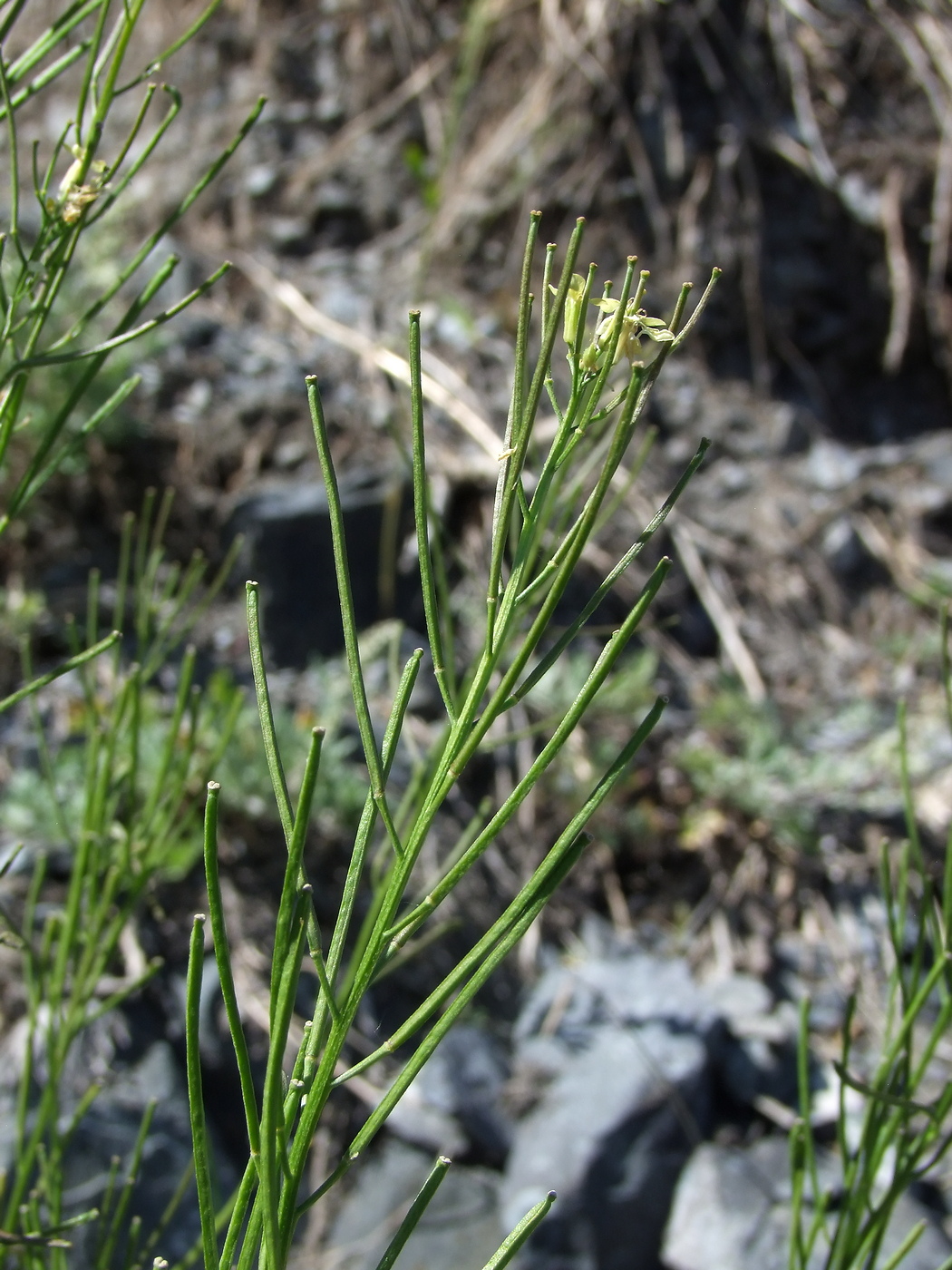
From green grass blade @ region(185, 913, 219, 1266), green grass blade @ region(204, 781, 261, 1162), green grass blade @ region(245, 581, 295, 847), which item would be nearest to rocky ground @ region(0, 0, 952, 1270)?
green grass blade @ region(185, 913, 219, 1266)

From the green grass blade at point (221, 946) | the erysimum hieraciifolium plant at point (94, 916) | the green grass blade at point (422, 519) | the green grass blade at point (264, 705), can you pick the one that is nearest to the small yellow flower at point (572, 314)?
the green grass blade at point (422, 519)

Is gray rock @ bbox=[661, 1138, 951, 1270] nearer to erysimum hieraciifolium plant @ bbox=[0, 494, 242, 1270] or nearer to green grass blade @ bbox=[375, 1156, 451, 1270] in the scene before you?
erysimum hieraciifolium plant @ bbox=[0, 494, 242, 1270]

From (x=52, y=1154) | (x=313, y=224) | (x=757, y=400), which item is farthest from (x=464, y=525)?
(x=52, y=1154)

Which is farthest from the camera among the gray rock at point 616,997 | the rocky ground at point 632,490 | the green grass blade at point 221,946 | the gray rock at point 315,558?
the gray rock at point 315,558

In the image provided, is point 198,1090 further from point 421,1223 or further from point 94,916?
point 421,1223

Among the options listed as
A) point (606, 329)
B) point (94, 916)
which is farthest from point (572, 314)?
point (94, 916)

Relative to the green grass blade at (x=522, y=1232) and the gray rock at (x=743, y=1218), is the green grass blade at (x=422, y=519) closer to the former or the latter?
the green grass blade at (x=522, y=1232)

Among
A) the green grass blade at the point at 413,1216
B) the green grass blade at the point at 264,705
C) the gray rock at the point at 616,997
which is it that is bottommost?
the gray rock at the point at 616,997

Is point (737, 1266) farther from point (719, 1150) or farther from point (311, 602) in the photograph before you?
point (311, 602)
